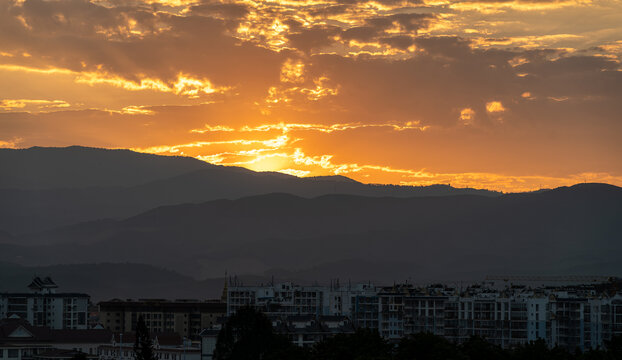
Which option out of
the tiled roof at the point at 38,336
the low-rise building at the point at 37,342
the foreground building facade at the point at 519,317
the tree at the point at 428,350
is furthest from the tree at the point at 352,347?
the tiled roof at the point at 38,336

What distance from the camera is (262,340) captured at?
132750 mm

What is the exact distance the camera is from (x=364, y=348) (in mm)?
114312

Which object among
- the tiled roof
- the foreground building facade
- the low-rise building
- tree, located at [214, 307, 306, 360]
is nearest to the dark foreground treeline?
tree, located at [214, 307, 306, 360]

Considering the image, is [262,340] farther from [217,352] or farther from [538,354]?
[538,354]

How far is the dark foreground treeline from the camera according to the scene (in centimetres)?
10756

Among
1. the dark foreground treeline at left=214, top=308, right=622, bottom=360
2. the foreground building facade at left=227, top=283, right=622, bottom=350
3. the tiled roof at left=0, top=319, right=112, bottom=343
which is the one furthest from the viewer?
the tiled roof at left=0, top=319, right=112, bottom=343

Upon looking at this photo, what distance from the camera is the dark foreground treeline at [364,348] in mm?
107562

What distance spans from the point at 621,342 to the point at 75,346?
9917cm

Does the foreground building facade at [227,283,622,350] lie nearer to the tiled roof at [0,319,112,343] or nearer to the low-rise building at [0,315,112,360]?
the low-rise building at [0,315,112,360]

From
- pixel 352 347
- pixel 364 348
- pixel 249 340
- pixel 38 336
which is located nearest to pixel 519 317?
pixel 249 340

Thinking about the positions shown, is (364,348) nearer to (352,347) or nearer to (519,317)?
(352,347)

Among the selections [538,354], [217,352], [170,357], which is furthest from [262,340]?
[170,357]

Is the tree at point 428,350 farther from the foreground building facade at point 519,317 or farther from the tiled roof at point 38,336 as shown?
the tiled roof at point 38,336

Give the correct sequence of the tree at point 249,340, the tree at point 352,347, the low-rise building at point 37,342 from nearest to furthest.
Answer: the tree at point 352,347, the tree at point 249,340, the low-rise building at point 37,342
